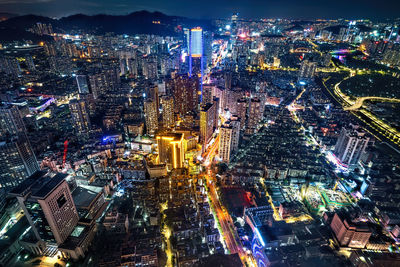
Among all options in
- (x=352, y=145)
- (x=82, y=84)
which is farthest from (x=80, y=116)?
(x=352, y=145)

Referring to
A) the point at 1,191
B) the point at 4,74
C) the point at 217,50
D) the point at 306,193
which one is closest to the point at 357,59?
the point at 217,50

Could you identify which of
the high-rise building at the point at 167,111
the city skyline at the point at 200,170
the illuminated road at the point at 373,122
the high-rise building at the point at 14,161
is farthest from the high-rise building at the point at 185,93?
the illuminated road at the point at 373,122

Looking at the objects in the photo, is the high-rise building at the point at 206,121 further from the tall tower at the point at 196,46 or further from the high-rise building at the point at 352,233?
the tall tower at the point at 196,46

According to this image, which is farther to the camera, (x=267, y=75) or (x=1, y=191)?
(x=267, y=75)

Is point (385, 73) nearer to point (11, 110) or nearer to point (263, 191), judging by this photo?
point (263, 191)

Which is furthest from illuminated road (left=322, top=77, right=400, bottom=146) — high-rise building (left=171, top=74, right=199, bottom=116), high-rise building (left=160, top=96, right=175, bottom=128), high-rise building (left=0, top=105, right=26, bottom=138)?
high-rise building (left=0, top=105, right=26, bottom=138)
